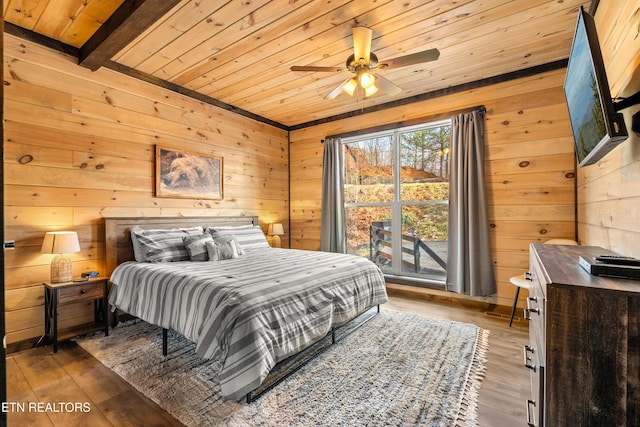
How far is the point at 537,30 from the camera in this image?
251 cm

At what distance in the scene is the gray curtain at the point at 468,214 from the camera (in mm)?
3328

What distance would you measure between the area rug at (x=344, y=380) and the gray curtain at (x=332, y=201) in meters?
1.87

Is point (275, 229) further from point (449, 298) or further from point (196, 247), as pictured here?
point (449, 298)

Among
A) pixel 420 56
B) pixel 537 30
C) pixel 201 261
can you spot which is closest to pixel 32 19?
pixel 201 261

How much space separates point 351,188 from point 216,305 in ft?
10.4

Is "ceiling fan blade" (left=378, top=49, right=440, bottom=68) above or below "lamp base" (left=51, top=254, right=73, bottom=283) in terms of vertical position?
above

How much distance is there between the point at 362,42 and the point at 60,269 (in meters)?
3.18

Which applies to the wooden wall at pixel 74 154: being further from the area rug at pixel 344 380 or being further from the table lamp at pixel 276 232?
the table lamp at pixel 276 232

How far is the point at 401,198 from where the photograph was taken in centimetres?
412

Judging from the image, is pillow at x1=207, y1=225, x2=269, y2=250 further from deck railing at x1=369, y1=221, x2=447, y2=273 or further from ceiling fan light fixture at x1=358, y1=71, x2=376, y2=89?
ceiling fan light fixture at x1=358, y1=71, x2=376, y2=89

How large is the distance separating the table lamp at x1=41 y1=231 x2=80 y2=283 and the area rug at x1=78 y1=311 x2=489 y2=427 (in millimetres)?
621

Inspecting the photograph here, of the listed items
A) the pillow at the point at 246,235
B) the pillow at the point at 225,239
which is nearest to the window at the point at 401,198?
the pillow at the point at 246,235

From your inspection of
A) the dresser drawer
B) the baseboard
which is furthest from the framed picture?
the baseboard

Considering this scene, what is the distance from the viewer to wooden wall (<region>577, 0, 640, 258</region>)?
4.51ft
